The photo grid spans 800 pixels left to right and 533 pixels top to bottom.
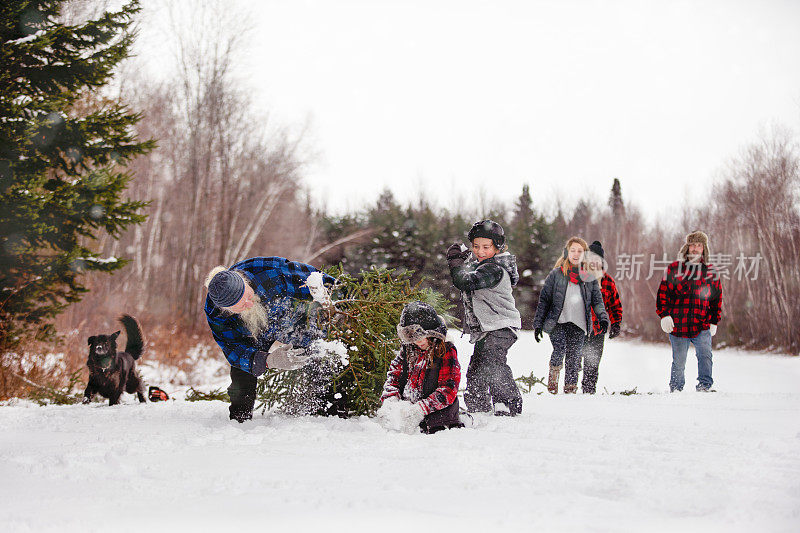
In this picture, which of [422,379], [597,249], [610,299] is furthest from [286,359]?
[597,249]

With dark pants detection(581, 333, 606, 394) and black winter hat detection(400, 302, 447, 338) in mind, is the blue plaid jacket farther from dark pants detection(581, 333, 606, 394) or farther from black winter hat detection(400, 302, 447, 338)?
dark pants detection(581, 333, 606, 394)

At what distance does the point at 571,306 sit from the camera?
654cm

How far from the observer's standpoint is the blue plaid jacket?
3.88 m

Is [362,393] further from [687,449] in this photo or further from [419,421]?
[687,449]

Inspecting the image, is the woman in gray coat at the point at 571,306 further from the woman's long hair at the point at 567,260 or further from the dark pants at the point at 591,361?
the dark pants at the point at 591,361

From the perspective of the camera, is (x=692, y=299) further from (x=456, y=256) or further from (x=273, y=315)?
(x=273, y=315)

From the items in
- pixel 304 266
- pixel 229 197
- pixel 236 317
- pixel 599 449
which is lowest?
pixel 599 449

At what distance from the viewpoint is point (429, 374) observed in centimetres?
374

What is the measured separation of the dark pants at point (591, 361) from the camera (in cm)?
673

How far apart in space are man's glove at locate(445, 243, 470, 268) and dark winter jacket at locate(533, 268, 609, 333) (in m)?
2.51

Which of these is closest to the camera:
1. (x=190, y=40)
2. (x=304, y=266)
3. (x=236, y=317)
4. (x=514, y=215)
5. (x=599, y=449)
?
(x=599, y=449)

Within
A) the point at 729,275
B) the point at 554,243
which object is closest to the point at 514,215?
the point at 554,243

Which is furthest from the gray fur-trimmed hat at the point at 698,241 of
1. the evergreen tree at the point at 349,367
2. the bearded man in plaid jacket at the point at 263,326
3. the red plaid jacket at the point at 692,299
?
the bearded man in plaid jacket at the point at 263,326

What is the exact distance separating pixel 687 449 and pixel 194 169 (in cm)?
1508
